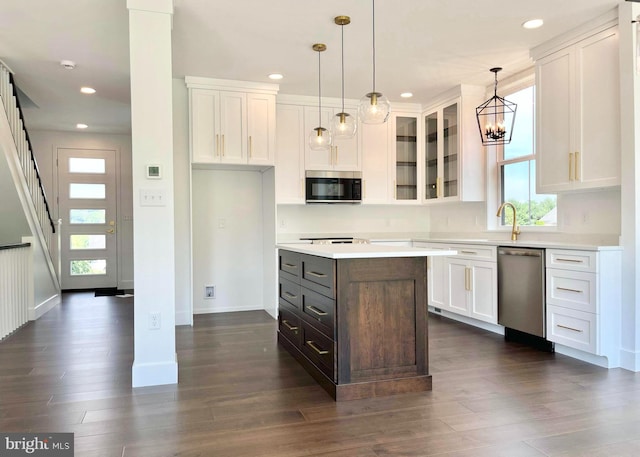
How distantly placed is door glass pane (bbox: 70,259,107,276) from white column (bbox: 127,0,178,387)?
5396 mm

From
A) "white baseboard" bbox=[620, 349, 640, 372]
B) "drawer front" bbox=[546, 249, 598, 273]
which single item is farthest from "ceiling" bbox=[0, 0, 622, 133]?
"white baseboard" bbox=[620, 349, 640, 372]

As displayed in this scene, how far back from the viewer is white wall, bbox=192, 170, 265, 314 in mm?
5414

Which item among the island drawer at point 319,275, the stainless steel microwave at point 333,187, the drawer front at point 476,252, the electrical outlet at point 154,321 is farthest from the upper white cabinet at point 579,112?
the electrical outlet at point 154,321

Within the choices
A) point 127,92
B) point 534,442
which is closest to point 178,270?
point 127,92

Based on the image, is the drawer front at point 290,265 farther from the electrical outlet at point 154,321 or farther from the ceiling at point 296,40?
the ceiling at point 296,40

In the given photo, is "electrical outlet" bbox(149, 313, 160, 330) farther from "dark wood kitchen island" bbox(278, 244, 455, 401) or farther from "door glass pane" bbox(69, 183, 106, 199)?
"door glass pane" bbox(69, 183, 106, 199)

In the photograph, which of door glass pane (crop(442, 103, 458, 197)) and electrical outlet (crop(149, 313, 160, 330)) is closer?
electrical outlet (crop(149, 313, 160, 330))

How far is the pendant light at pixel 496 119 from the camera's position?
4.65 m

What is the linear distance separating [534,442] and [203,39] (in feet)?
12.2

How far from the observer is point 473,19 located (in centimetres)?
352

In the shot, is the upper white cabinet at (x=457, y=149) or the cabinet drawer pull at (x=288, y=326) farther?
the upper white cabinet at (x=457, y=149)

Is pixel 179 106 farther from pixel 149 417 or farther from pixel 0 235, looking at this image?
pixel 149 417

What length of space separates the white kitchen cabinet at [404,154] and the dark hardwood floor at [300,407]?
2429mm

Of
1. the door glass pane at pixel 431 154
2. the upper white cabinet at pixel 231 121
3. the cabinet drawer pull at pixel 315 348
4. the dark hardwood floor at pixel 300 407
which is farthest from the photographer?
the door glass pane at pixel 431 154
